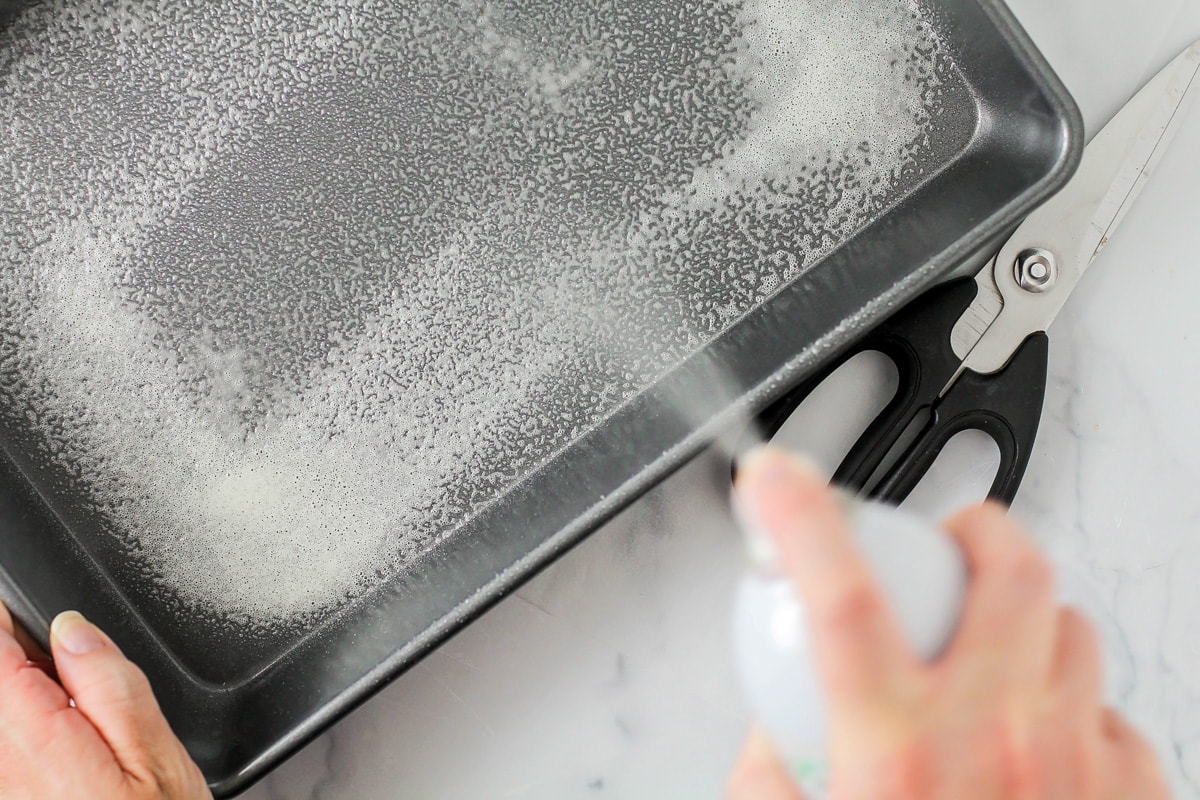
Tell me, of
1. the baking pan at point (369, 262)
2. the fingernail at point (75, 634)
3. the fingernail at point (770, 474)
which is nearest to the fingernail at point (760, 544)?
the fingernail at point (770, 474)

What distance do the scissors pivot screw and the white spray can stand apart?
243mm

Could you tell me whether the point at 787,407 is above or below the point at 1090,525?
above

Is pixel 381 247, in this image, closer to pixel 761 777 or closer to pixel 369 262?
pixel 369 262

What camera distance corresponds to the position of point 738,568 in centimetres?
48

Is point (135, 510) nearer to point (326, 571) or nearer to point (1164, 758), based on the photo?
point (326, 571)

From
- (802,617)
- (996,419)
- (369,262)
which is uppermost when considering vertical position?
(369,262)

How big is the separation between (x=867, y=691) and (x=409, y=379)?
0.29 m

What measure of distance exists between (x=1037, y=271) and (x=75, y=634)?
0.46 metres

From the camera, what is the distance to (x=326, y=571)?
452 mm

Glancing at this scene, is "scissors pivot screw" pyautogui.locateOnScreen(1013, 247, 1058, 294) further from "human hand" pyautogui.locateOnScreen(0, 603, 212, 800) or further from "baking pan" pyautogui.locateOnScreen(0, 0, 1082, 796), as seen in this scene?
"human hand" pyautogui.locateOnScreen(0, 603, 212, 800)

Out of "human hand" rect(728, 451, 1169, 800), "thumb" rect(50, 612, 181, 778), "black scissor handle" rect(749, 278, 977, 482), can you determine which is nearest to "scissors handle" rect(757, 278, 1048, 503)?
"black scissor handle" rect(749, 278, 977, 482)

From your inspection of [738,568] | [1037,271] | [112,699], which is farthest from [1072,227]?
[112,699]

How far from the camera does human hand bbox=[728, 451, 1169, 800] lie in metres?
0.22

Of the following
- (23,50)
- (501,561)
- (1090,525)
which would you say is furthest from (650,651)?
(23,50)
